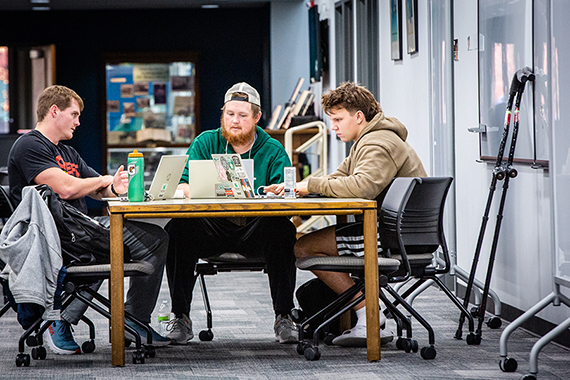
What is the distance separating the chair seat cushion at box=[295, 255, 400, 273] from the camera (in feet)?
11.1

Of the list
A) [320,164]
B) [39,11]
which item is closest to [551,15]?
[320,164]

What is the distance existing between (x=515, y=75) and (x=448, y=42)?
1.54m

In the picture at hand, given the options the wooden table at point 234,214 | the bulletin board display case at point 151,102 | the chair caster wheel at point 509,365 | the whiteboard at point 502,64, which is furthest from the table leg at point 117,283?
the bulletin board display case at point 151,102

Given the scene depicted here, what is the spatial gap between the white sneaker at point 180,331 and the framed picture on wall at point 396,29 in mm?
3490

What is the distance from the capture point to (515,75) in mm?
3904

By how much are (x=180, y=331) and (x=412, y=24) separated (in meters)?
3.33

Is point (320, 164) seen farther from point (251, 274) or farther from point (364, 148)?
point (364, 148)

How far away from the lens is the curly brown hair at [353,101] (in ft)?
12.3

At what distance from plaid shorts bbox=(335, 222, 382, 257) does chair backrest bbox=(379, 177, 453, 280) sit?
0.08 meters

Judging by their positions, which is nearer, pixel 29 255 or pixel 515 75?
pixel 29 255

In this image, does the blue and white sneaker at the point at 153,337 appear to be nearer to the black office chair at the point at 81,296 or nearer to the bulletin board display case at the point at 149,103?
the black office chair at the point at 81,296

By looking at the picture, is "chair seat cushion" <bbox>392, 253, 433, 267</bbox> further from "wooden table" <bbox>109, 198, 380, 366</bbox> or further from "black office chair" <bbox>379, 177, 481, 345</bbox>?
"wooden table" <bbox>109, 198, 380, 366</bbox>

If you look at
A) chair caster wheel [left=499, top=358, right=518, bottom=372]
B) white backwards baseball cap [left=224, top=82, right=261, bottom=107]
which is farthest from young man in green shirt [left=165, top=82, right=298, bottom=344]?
chair caster wheel [left=499, top=358, right=518, bottom=372]

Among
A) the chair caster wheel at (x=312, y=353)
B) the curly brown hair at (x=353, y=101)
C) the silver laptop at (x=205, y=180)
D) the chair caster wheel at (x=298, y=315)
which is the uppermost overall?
the curly brown hair at (x=353, y=101)
